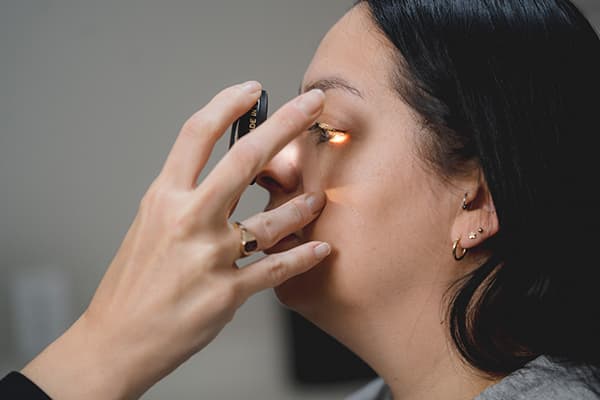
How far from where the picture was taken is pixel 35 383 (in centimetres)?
74

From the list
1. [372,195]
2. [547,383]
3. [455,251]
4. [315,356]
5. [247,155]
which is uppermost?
[247,155]

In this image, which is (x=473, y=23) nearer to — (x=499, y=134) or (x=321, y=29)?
(x=499, y=134)

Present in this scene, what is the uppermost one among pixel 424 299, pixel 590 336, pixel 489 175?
pixel 489 175

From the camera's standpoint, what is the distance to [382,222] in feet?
2.74

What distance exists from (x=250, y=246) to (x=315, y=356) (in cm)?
105

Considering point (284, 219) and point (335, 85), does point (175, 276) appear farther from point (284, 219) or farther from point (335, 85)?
point (335, 85)

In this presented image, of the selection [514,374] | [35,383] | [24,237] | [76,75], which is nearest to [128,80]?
[76,75]

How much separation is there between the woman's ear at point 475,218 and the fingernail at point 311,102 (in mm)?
246

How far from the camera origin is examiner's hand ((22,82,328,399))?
28.0 inches

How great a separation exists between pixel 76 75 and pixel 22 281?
0.54 metres

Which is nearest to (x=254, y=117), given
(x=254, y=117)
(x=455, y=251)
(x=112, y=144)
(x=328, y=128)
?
(x=254, y=117)

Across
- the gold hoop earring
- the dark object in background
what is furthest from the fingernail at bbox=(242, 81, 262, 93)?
the dark object in background

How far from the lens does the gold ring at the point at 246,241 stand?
0.75m

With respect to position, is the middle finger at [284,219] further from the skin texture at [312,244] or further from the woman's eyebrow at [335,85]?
the woman's eyebrow at [335,85]
